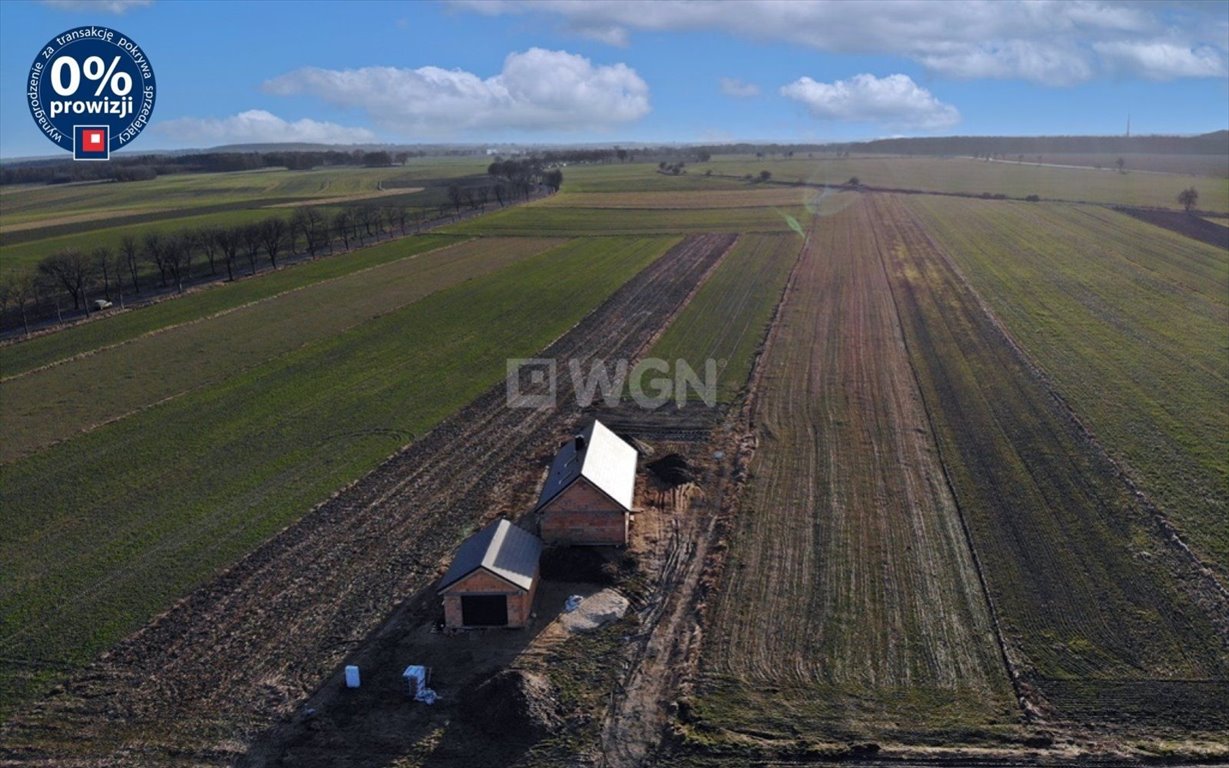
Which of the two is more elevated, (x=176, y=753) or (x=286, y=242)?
(x=286, y=242)

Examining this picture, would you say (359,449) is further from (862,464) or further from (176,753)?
(862,464)

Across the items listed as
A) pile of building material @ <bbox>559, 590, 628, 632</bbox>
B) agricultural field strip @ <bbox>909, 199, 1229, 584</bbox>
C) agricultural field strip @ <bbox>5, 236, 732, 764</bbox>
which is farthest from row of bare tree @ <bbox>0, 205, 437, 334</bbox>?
agricultural field strip @ <bbox>909, 199, 1229, 584</bbox>

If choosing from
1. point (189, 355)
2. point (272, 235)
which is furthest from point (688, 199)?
point (189, 355)

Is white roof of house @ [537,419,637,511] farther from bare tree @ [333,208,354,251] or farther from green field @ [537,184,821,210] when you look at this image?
green field @ [537,184,821,210]

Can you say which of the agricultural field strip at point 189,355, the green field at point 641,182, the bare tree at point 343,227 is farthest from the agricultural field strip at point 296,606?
the green field at point 641,182

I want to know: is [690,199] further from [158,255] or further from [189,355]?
[189,355]

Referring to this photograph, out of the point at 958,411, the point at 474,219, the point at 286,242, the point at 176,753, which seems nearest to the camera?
the point at 176,753

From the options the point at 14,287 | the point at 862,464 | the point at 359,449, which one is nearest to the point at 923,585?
the point at 862,464
